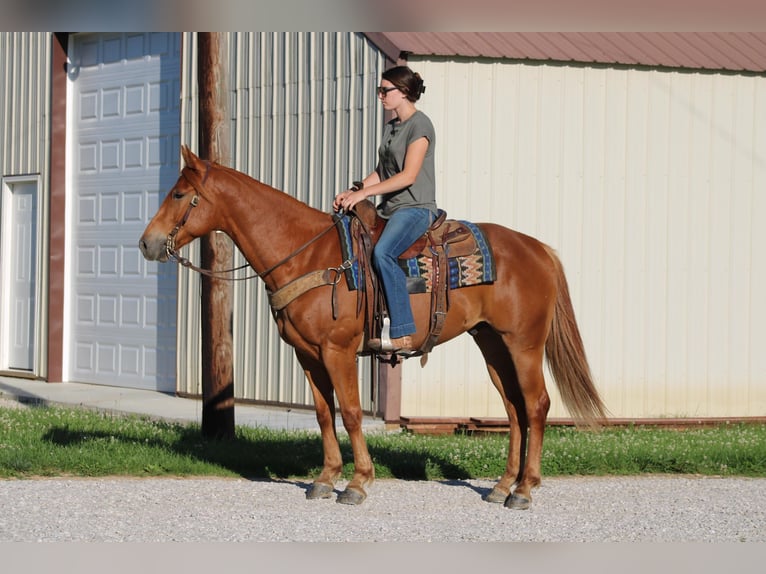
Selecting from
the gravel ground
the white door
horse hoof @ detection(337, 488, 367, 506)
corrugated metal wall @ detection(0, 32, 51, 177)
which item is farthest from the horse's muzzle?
the white door

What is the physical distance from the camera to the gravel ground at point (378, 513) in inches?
288

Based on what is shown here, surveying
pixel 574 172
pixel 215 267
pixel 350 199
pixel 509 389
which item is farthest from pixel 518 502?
pixel 574 172

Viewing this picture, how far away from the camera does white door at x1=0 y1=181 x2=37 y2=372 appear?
18.3 meters

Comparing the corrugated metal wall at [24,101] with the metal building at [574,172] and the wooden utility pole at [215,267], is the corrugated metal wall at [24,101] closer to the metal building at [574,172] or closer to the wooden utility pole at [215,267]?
the metal building at [574,172]

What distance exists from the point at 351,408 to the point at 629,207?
643cm

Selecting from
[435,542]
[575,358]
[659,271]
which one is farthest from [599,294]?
[435,542]

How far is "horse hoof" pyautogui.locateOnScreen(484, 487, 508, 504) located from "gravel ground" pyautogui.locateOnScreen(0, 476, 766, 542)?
108 millimetres

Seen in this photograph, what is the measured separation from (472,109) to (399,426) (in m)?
3.67

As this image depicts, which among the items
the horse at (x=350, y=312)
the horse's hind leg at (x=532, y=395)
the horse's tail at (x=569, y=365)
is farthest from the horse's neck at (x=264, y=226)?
the horse's tail at (x=569, y=365)

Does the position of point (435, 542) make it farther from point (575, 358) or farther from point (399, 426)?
point (399, 426)

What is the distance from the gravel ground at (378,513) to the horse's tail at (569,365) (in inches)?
25.4

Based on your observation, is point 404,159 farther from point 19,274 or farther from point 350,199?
point 19,274

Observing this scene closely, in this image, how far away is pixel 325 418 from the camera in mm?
8820

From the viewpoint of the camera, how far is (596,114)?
13.8 meters
